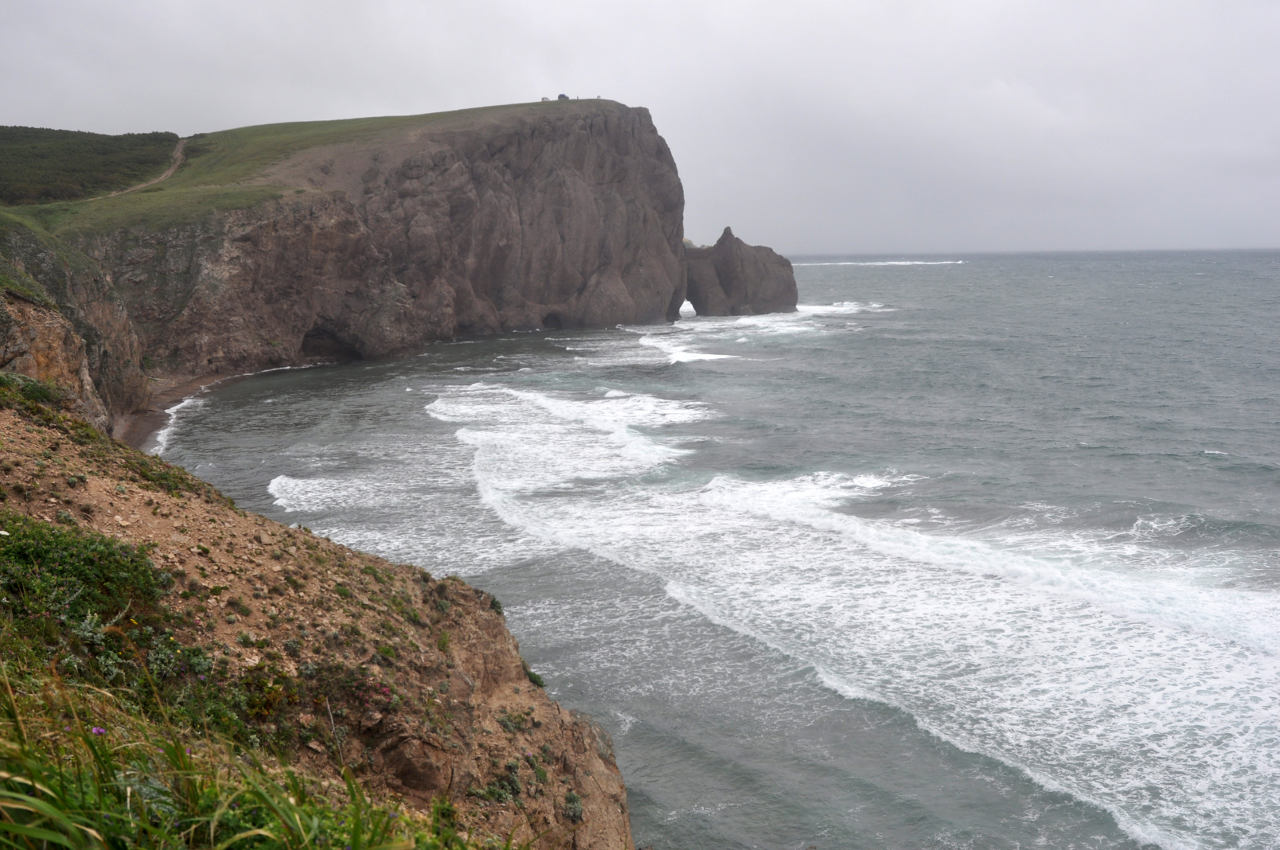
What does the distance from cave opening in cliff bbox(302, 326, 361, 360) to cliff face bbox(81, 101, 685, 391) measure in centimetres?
9

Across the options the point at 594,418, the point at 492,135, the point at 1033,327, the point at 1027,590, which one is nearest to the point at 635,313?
the point at 492,135

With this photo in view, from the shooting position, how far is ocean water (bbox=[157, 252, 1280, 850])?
12.7 m

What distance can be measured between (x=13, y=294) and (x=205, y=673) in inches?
802

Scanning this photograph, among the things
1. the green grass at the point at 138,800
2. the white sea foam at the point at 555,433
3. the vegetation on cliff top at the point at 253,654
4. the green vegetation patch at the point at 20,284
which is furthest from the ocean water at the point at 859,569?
the green grass at the point at 138,800

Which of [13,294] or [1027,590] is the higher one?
[13,294]

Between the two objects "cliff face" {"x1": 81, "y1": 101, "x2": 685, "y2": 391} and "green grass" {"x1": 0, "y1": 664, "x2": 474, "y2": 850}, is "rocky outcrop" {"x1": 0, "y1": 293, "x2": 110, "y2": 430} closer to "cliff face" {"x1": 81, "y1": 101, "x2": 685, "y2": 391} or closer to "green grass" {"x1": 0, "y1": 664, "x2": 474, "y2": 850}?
"green grass" {"x1": 0, "y1": 664, "x2": 474, "y2": 850}

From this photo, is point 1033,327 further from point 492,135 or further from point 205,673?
point 205,673

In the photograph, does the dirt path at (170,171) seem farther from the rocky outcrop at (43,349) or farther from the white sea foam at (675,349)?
the rocky outcrop at (43,349)

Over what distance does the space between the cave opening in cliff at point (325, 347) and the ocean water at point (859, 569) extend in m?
10.4

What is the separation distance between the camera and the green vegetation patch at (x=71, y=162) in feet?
195

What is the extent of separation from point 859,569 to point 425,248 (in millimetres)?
50830

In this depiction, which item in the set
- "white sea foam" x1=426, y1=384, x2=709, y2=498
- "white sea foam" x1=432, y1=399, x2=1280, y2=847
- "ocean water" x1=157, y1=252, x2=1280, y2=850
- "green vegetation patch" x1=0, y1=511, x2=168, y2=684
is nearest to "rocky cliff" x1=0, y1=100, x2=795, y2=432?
"ocean water" x1=157, y1=252, x2=1280, y2=850

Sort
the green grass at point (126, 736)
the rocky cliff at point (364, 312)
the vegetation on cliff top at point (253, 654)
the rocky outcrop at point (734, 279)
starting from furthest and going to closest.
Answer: the rocky outcrop at point (734, 279) → the rocky cliff at point (364, 312) → the vegetation on cliff top at point (253, 654) → the green grass at point (126, 736)

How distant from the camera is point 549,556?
68.6 feet
